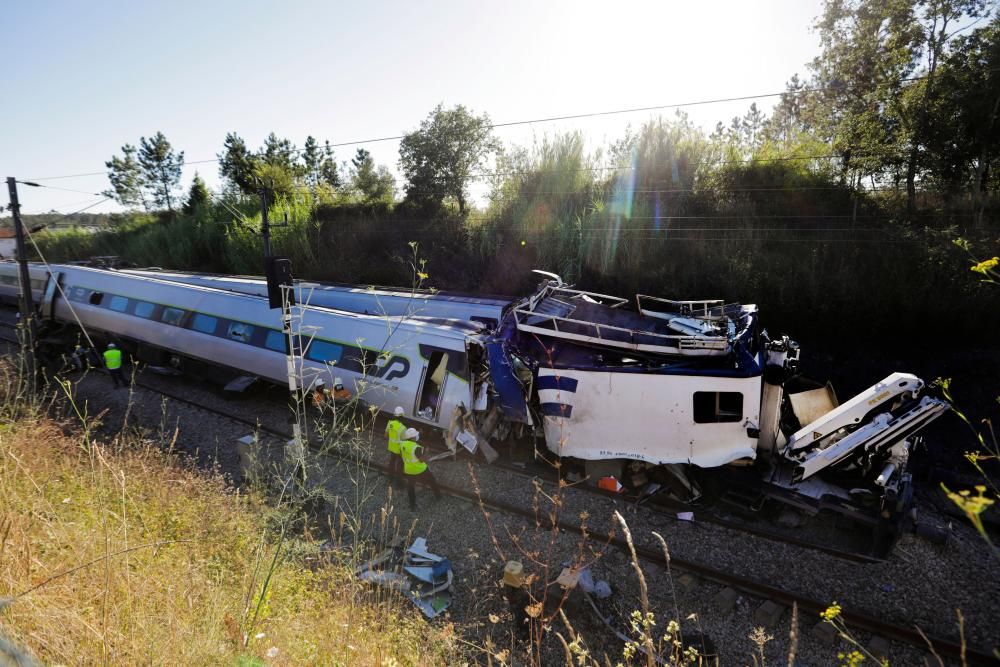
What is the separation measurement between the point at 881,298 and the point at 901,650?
9.57 metres

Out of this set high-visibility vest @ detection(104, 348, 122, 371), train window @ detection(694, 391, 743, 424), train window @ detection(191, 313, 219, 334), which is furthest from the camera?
train window @ detection(191, 313, 219, 334)

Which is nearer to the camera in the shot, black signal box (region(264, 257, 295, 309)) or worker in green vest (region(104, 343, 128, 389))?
black signal box (region(264, 257, 295, 309))

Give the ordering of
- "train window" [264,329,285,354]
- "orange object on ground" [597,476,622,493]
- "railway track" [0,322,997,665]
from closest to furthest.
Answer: "railway track" [0,322,997,665] < "orange object on ground" [597,476,622,493] < "train window" [264,329,285,354]

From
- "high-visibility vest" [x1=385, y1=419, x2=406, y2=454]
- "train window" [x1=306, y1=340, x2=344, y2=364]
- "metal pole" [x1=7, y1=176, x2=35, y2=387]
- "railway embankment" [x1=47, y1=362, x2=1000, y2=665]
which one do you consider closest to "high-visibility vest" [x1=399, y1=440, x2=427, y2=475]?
"high-visibility vest" [x1=385, y1=419, x2=406, y2=454]

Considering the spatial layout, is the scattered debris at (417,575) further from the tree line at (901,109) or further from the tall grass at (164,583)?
the tree line at (901,109)

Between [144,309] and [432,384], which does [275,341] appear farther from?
[144,309]

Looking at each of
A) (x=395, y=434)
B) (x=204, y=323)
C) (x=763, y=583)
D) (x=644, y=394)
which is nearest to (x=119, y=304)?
(x=204, y=323)

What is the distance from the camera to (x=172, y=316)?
12422mm

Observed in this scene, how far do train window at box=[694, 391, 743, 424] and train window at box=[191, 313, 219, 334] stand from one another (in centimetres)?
1028

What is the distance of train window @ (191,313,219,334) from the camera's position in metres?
11.6

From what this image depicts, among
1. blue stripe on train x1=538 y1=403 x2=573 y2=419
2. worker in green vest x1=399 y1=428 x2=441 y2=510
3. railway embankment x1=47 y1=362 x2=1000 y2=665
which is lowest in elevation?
railway embankment x1=47 y1=362 x2=1000 y2=665

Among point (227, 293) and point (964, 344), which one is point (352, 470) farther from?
point (964, 344)

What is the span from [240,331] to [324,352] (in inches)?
107

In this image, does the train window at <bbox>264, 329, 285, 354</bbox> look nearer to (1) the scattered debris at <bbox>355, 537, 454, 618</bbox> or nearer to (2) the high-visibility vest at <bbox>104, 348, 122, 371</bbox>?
(2) the high-visibility vest at <bbox>104, 348, 122, 371</bbox>
